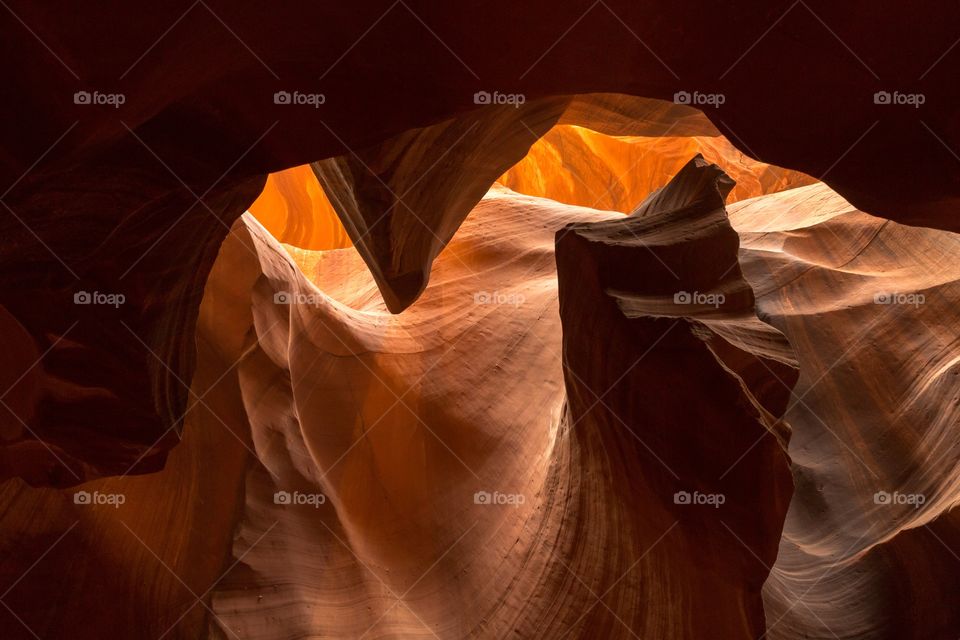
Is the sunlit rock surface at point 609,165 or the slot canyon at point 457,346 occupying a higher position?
the sunlit rock surface at point 609,165

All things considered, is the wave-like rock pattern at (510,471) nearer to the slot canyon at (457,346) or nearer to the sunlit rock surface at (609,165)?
the slot canyon at (457,346)

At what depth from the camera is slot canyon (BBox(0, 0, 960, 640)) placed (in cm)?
253

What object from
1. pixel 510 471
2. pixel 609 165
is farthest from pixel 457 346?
pixel 609 165

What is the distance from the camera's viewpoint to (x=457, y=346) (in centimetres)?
478

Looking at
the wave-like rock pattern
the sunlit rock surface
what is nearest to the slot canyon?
the wave-like rock pattern

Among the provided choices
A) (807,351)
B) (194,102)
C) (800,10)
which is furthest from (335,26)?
(807,351)

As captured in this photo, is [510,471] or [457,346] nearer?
[510,471]

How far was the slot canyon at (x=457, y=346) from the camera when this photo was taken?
8.29 feet

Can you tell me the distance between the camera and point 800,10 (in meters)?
2.53

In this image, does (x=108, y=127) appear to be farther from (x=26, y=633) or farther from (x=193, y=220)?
(x=26, y=633)

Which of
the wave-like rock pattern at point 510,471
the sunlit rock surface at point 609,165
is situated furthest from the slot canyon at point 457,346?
the sunlit rock surface at point 609,165

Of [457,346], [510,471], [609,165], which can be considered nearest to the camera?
[510,471]

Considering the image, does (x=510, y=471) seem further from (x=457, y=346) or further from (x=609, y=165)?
(x=609, y=165)

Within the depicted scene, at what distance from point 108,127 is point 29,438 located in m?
1.21
